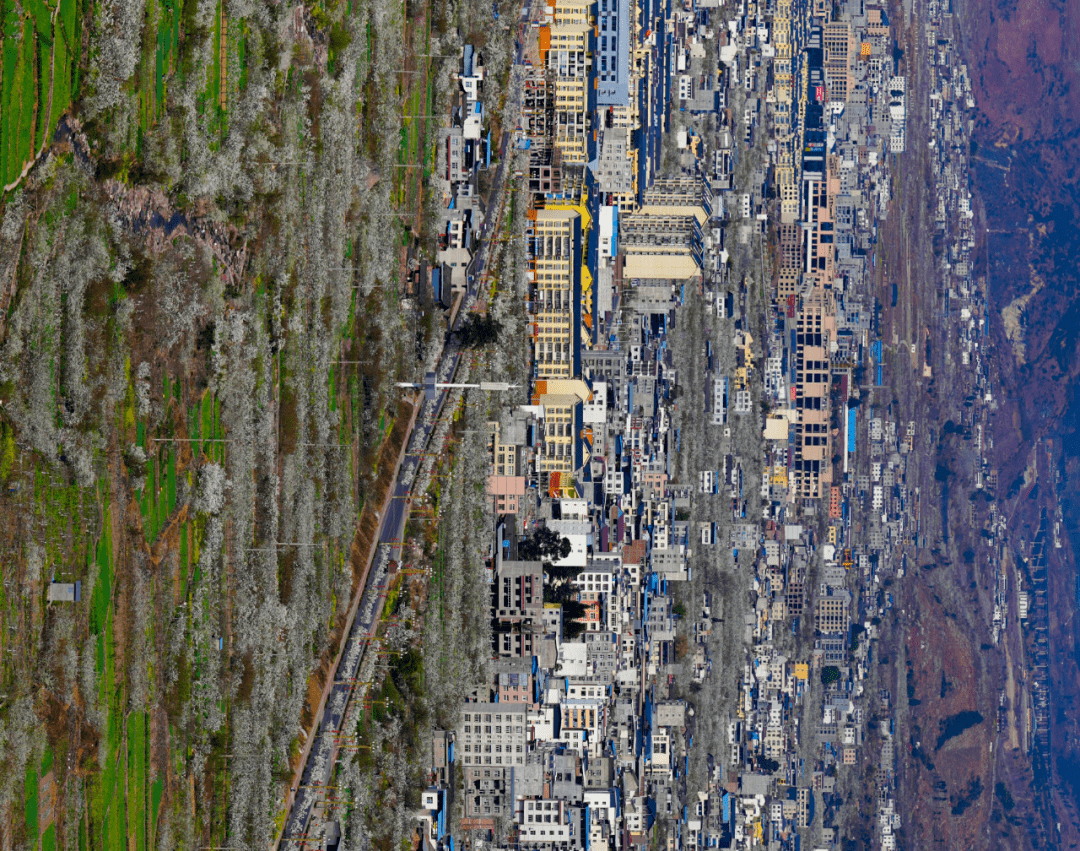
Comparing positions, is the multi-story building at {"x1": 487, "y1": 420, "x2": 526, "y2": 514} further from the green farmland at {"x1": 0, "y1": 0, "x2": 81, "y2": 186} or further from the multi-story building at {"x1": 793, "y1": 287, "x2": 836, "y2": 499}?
the multi-story building at {"x1": 793, "y1": 287, "x2": 836, "y2": 499}

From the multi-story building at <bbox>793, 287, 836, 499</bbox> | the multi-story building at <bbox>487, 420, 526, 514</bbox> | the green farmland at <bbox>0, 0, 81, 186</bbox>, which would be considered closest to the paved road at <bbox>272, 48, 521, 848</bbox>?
the multi-story building at <bbox>487, 420, 526, 514</bbox>

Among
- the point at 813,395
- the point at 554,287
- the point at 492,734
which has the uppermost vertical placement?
the point at 554,287

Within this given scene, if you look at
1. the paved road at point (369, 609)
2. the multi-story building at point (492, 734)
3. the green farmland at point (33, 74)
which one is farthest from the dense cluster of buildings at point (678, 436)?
the green farmland at point (33, 74)

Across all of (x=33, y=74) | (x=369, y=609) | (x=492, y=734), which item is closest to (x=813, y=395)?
(x=492, y=734)

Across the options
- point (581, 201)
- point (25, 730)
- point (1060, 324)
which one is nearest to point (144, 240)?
point (25, 730)

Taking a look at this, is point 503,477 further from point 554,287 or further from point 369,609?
point 554,287

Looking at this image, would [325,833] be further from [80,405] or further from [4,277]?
[4,277]
